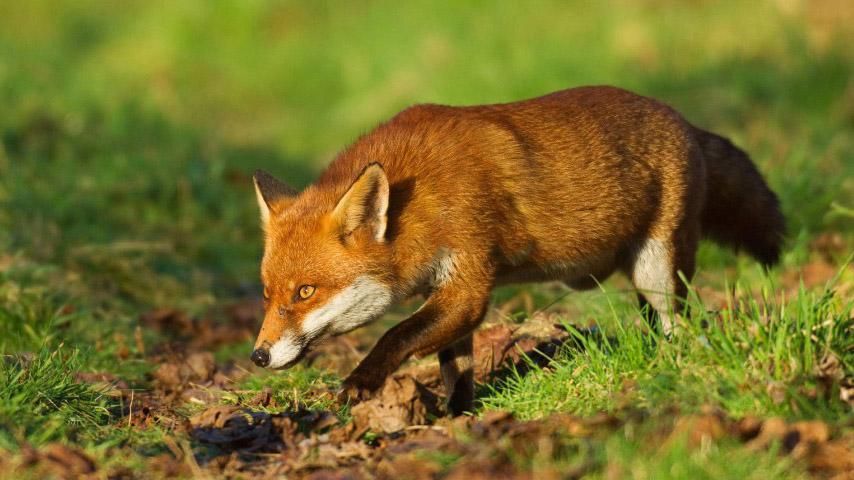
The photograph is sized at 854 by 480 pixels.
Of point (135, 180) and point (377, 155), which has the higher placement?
point (377, 155)

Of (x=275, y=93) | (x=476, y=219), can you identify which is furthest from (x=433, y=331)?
(x=275, y=93)

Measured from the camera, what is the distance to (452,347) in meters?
5.70

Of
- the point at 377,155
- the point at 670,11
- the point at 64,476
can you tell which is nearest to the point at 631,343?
the point at 377,155

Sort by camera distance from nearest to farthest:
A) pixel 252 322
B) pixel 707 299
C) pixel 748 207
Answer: pixel 748 207 < pixel 707 299 < pixel 252 322

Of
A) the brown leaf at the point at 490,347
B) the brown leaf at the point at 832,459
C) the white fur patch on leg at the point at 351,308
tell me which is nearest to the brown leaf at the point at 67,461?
the white fur patch on leg at the point at 351,308

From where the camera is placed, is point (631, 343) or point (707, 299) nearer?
point (631, 343)

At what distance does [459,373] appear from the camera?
18.4 ft

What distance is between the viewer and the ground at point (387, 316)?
4363 millimetres

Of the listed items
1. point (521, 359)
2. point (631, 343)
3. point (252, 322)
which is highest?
point (631, 343)

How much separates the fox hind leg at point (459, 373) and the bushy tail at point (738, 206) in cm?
189

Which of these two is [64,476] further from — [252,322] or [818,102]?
[818,102]

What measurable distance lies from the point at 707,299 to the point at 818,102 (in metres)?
4.44

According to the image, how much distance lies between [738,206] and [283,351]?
9.71ft

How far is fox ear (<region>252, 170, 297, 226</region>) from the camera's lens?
5.70 meters
